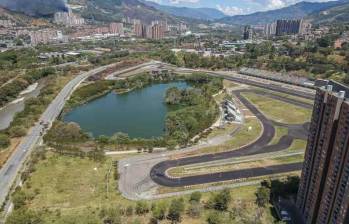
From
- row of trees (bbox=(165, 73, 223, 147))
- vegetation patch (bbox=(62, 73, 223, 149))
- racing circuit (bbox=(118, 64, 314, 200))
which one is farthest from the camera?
row of trees (bbox=(165, 73, 223, 147))

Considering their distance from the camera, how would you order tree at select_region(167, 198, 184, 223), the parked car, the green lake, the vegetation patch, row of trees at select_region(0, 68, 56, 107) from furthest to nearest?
row of trees at select_region(0, 68, 56, 107) → the green lake → the vegetation patch → the parked car → tree at select_region(167, 198, 184, 223)

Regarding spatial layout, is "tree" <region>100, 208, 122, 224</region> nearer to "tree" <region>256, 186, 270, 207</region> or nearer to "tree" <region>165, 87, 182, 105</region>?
"tree" <region>256, 186, 270, 207</region>

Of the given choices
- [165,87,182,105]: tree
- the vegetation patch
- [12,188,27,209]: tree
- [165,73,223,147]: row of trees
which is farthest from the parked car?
[165,87,182,105]: tree

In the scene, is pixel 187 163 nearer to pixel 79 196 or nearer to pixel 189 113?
pixel 79 196

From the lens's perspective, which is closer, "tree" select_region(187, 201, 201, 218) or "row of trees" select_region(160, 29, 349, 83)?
"tree" select_region(187, 201, 201, 218)

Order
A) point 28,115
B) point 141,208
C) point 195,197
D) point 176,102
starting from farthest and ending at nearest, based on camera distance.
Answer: point 176,102
point 28,115
point 195,197
point 141,208

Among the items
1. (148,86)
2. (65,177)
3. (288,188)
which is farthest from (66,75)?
(288,188)

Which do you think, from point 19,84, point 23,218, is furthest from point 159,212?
point 19,84
